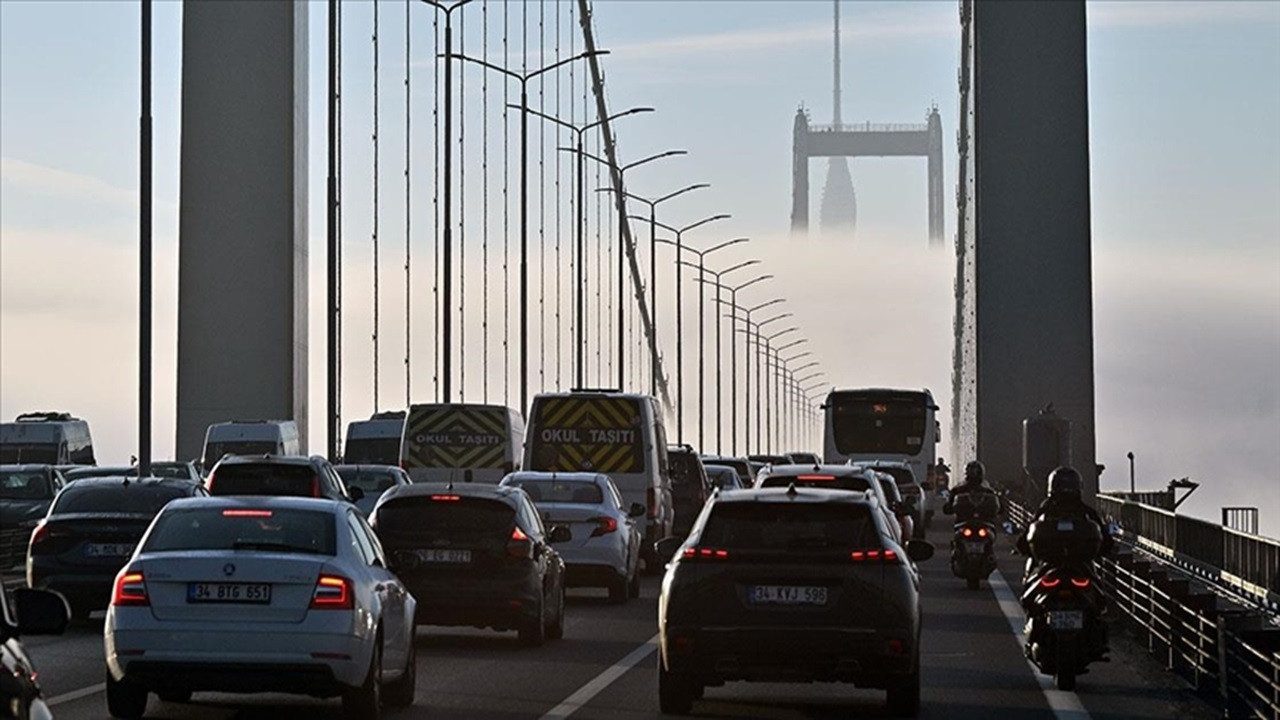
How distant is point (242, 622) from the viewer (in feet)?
52.1

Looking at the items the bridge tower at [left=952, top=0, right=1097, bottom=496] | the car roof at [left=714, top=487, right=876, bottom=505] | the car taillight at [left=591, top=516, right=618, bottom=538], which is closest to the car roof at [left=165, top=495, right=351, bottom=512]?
the car roof at [left=714, top=487, right=876, bottom=505]

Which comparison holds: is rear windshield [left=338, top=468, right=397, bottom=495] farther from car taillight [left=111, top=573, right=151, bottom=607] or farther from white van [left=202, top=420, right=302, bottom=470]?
car taillight [left=111, top=573, right=151, bottom=607]

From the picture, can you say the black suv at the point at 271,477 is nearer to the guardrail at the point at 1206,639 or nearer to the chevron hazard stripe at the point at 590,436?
the chevron hazard stripe at the point at 590,436

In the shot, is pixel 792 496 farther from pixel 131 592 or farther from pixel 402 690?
pixel 131 592

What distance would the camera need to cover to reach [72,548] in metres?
25.3

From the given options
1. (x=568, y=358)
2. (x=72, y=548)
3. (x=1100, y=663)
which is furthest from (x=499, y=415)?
(x=568, y=358)

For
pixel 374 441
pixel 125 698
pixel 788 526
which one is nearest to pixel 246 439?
pixel 374 441

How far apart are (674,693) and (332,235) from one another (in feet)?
109

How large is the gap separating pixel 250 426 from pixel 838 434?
42.4 feet

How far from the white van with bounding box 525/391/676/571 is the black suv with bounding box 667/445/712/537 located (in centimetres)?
535

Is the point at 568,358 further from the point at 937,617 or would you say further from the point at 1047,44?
the point at 937,617

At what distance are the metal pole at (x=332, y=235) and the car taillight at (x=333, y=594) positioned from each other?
3296cm

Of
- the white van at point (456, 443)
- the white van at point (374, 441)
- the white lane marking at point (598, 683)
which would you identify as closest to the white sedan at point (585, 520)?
the white lane marking at point (598, 683)

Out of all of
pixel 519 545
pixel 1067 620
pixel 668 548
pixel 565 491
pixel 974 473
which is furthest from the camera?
pixel 974 473
